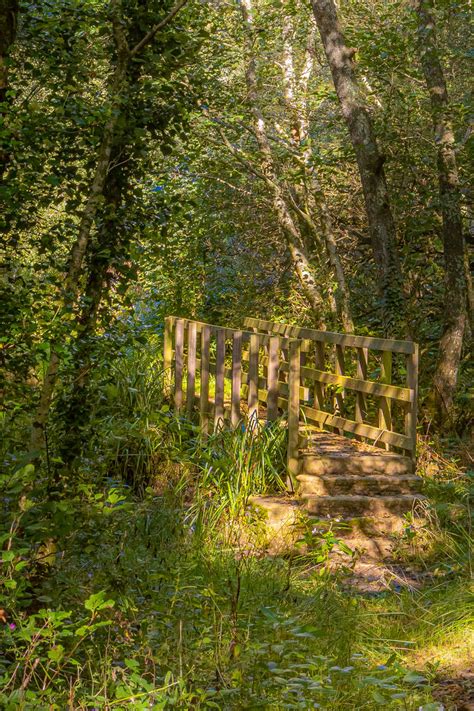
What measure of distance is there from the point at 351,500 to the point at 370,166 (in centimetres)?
447

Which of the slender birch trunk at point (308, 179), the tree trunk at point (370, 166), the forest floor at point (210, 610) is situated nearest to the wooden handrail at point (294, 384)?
the forest floor at point (210, 610)

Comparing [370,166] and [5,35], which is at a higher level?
[370,166]

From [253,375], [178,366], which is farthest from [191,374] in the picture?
[253,375]

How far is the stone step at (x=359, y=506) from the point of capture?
8.32 meters

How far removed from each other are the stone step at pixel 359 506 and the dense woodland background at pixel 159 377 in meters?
0.28

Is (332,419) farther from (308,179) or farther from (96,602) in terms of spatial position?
(96,602)

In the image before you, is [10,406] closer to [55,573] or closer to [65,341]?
[65,341]

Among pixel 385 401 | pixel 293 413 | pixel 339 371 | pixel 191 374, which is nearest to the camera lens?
pixel 293 413

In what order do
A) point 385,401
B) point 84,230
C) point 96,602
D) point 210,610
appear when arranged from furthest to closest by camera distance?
1. point 385,401
2. point 84,230
3. point 210,610
4. point 96,602

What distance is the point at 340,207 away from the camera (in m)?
14.8

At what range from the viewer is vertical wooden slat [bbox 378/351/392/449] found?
9141mm

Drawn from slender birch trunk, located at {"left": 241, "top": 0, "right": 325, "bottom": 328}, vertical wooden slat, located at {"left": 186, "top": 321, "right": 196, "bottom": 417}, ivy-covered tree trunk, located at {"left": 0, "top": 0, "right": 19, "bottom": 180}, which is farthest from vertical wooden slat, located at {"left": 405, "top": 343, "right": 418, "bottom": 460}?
ivy-covered tree trunk, located at {"left": 0, "top": 0, "right": 19, "bottom": 180}

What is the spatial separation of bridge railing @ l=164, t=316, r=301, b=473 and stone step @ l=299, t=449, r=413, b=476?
138mm

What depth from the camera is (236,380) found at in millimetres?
9383
